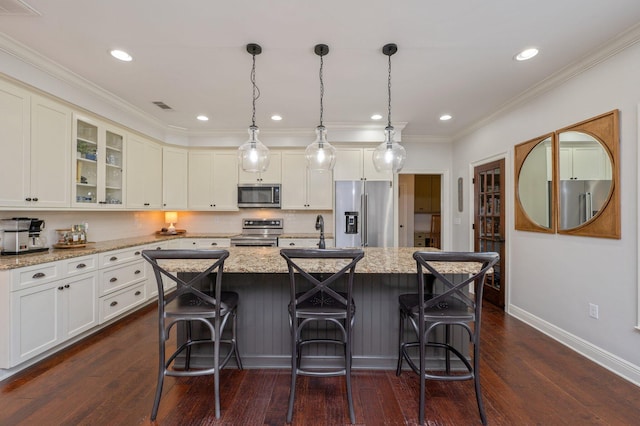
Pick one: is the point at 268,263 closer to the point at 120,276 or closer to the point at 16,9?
the point at 120,276

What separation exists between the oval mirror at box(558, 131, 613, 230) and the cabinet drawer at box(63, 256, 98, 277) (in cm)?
463

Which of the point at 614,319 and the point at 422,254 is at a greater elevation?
the point at 422,254

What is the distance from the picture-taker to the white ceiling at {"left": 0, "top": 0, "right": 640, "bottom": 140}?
1908 mm

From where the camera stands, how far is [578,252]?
102 inches

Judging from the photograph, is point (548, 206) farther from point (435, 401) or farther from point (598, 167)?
point (435, 401)

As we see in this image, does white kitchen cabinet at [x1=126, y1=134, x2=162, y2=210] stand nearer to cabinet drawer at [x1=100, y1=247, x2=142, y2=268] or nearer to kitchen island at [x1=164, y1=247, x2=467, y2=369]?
cabinet drawer at [x1=100, y1=247, x2=142, y2=268]

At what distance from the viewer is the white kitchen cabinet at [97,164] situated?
3064 mm

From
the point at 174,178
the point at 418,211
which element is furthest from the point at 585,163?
the point at 174,178

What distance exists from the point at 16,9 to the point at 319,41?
6.74 ft

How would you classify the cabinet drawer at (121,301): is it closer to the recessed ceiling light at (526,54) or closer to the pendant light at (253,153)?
the pendant light at (253,153)

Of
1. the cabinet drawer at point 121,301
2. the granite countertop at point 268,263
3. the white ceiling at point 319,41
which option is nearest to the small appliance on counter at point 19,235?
the granite countertop at point 268,263

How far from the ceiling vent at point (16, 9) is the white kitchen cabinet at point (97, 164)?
118 centimetres

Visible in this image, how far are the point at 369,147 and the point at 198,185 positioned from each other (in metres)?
2.90

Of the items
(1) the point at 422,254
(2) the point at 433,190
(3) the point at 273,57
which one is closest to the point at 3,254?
(3) the point at 273,57
